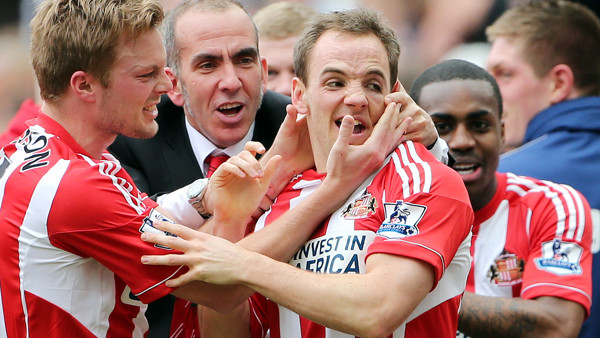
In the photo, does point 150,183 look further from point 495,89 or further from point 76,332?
point 495,89

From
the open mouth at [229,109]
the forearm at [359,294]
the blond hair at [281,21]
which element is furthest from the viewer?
the blond hair at [281,21]

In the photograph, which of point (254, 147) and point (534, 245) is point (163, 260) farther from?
point (534, 245)

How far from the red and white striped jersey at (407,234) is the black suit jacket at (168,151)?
3.81 ft

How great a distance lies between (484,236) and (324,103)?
1.47 m

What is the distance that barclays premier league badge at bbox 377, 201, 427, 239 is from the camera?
3143 mm

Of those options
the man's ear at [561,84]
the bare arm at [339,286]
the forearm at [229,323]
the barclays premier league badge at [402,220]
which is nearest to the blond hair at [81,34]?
the bare arm at [339,286]

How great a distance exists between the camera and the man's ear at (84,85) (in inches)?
139

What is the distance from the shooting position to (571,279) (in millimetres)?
4355

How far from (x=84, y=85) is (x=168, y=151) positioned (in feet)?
3.56

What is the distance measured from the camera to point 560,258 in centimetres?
438

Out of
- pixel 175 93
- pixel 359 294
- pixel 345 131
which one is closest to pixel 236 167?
pixel 345 131

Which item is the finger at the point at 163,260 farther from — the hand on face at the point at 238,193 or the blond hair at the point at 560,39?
the blond hair at the point at 560,39

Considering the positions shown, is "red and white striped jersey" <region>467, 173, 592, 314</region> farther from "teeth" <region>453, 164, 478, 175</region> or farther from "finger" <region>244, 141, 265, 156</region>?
"finger" <region>244, 141, 265, 156</region>

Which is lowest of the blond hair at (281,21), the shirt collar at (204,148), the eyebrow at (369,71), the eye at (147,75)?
the blond hair at (281,21)
